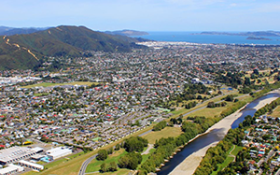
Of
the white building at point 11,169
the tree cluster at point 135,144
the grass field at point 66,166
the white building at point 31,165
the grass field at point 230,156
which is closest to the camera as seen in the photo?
the white building at point 11,169

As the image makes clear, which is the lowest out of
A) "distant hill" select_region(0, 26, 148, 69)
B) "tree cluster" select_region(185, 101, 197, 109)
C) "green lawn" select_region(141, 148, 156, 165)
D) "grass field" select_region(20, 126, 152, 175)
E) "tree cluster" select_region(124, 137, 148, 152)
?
"grass field" select_region(20, 126, 152, 175)

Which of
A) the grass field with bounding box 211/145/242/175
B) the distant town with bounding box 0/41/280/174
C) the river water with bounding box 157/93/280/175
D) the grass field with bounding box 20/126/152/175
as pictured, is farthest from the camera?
the distant town with bounding box 0/41/280/174

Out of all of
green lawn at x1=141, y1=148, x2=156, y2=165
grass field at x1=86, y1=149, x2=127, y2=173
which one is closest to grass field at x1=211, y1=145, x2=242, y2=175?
green lawn at x1=141, y1=148, x2=156, y2=165

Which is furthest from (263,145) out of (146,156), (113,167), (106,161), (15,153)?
(15,153)

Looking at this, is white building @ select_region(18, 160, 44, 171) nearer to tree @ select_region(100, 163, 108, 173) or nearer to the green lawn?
tree @ select_region(100, 163, 108, 173)

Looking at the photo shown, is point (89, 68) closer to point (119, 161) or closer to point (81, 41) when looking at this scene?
point (81, 41)

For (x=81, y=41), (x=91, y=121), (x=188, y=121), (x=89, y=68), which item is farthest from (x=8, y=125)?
(x=81, y=41)

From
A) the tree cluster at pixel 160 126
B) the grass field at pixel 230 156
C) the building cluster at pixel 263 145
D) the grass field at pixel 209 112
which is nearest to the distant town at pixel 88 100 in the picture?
the building cluster at pixel 263 145

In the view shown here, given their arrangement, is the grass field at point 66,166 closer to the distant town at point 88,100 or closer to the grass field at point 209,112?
the distant town at point 88,100
